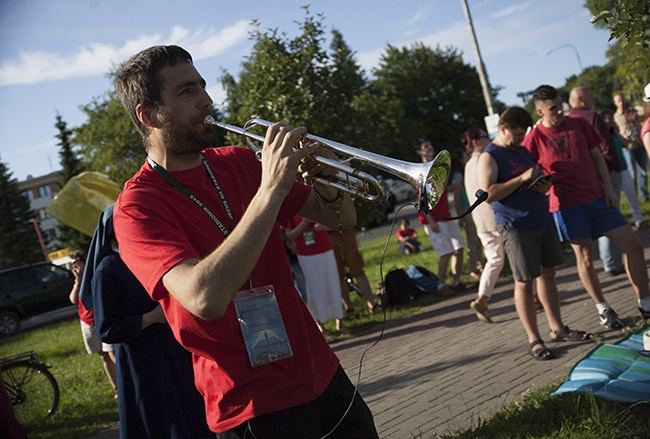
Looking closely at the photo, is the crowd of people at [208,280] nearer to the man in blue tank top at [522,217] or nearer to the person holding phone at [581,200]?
the man in blue tank top at [522,217]

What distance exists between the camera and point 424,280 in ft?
35.4

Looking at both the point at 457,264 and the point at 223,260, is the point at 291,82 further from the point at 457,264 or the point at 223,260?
the point at 223,260

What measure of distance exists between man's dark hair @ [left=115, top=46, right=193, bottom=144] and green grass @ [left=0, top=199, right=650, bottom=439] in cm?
270

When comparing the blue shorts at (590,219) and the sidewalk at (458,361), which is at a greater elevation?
the blue shorts at (590,219)

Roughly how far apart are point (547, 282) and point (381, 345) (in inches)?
93.2

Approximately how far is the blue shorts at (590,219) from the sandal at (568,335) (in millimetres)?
793

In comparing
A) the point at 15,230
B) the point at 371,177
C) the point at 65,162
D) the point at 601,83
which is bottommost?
the point at 371,177

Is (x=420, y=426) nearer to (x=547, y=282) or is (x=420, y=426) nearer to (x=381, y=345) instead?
(x=547, y=282)

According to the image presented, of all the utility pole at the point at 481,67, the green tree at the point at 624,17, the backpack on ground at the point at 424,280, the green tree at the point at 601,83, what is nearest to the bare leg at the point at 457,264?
the backpack on ground at the point at 424,280

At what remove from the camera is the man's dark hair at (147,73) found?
101 inches

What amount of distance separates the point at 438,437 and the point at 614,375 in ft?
3.80

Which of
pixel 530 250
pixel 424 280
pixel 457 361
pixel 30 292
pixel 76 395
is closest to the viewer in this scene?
pixel 530 250

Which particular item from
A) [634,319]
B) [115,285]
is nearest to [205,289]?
[115,285]

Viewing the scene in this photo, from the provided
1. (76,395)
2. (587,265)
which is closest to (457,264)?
(587,265)
